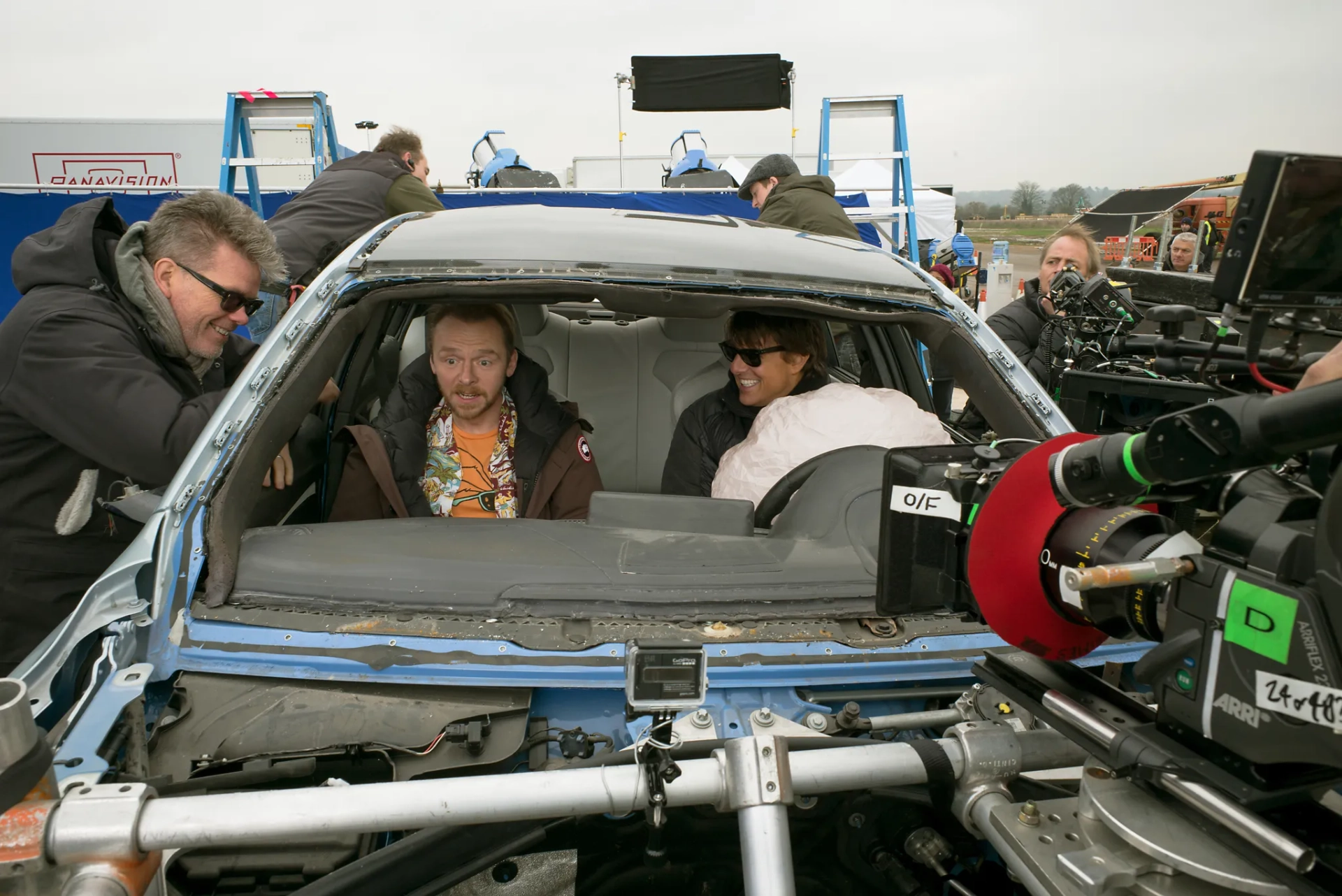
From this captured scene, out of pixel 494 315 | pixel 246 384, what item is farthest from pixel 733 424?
pixel 246 384

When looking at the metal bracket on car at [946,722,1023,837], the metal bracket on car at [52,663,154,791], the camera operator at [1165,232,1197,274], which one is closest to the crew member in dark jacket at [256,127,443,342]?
the metal bracket on car at [52,663,154,791]

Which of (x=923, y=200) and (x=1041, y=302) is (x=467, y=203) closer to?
(x=1041, y=302)

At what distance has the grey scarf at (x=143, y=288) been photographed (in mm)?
2418

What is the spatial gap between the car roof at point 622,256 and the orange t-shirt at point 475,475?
73 centimetres

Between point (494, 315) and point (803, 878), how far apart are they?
74.7 inches

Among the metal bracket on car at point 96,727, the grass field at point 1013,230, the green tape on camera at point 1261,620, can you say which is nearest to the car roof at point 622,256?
the metal bracket on car at point 96,727

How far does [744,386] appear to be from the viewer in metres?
2.78

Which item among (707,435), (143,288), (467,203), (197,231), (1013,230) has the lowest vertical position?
(707,435)

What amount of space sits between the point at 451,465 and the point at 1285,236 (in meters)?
2.28

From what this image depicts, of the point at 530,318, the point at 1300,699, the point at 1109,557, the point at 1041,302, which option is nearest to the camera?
the point at 1300,699

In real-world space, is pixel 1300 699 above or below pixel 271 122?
below

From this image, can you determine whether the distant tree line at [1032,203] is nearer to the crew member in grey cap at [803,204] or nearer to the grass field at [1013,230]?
the grass field at [1013,230]

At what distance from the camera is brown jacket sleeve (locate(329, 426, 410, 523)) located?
95.3 inches

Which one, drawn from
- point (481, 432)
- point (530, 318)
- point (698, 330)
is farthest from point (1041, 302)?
point (481, 432)
